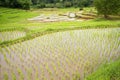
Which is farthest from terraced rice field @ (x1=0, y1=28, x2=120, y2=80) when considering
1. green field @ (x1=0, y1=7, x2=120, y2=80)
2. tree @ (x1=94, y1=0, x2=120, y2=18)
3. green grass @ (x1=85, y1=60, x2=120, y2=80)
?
tree @ (x1=94, y1=0, x2=120, y2=18)

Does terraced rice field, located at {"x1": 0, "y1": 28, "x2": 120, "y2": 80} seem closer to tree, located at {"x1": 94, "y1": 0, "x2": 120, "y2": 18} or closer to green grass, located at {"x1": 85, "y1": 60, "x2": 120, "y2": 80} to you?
green grass, located at {"x1": 85, "y1": 60, "x2": 120, "y2": 80}

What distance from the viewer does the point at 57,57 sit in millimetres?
6824

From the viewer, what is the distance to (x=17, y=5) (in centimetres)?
3594

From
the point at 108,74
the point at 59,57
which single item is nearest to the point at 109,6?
the point at 59,57

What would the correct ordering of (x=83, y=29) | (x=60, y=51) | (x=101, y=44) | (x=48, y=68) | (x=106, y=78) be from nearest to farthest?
(x=106, y=78), (x=48, y=68), (x=60, y=51), (x=101, y=44), (x=83, y=29)

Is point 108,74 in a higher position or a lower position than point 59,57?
higher

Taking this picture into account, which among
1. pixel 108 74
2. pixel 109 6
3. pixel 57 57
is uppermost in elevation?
→ pixel 109 6

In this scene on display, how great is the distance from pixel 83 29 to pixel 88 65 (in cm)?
684

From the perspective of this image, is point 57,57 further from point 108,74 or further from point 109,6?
point 109,6

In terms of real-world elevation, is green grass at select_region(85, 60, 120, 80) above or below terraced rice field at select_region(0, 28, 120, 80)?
A: above

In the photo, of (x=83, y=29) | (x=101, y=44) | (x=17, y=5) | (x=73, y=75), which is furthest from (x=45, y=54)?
(x=17, y=5)

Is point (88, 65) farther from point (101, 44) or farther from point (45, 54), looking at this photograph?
point (101, 44)

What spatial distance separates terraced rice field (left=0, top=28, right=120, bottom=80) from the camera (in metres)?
5.29

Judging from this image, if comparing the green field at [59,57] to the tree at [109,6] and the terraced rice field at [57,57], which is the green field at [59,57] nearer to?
the terraced rice field at [57,57]
